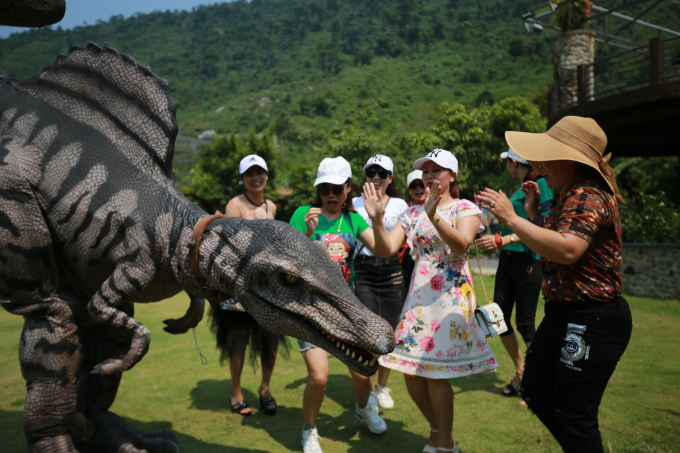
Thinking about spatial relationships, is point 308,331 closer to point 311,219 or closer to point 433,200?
point 433,200

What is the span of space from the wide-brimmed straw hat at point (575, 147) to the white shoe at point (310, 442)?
2.34 meters

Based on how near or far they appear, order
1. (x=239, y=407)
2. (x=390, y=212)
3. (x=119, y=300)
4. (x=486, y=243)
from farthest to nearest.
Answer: (x=390, y=212) < (x=239, y=407) < (x=486, y=243) < (x=119, y=300)

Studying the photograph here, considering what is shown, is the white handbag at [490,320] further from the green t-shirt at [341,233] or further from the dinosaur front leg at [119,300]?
the dinosaur front leg at [119,300]

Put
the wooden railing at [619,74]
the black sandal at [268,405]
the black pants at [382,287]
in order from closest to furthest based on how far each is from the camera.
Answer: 1. the black pants at [382,287]
2. the black sandal at [268,405]
3. the wooden railing at [619,74]

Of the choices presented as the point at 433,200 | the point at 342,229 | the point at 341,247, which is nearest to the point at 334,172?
the point at 342,229

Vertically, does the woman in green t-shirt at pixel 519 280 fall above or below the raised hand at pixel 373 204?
below

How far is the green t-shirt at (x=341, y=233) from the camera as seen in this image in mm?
3703

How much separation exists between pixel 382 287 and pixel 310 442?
50.4 inches

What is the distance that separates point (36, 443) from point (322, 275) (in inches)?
72.5

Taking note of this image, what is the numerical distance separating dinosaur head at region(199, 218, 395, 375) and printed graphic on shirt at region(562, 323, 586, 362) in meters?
0.83

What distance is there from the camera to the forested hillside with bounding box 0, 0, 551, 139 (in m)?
60.8

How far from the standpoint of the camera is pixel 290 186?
23172 millimetres

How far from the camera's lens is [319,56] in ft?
295

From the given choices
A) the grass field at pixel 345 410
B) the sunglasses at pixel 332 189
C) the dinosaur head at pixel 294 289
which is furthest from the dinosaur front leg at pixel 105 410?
the sunglasses at pixel 332 189
